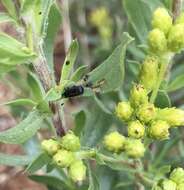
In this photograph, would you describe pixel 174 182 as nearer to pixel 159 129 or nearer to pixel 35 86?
pixel 159 129

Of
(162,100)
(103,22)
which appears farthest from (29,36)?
(103,22)

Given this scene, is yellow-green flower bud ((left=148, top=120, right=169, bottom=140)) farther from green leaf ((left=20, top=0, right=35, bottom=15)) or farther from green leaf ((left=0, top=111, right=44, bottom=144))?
green leaf ((left=20, top=0, right=35, bottom=15))

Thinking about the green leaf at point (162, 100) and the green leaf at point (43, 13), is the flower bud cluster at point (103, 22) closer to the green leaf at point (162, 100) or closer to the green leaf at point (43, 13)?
the green leaf at point (162, 100)

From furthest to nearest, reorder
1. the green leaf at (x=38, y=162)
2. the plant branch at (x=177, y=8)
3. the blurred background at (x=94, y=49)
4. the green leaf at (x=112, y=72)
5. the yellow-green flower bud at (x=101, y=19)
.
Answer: the yellow-green flower bud at (x=101, y=19)
the blurred background at (x=94, y=49)
the plant branch at (x=177, y=8)
the green leaf at (x=38, y=162)
the green leaf at (x=112, y=72)

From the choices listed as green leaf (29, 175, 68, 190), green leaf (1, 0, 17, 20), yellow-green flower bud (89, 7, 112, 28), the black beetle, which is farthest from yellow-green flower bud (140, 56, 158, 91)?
yellow-green flower bud (89, 7, 112, 28)

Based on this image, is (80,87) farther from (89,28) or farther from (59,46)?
(59,46)

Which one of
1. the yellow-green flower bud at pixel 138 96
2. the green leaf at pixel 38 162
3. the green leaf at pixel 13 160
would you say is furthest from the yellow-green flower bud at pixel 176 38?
the green leaf at pixel 13 160

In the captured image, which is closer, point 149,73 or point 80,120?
point 149,73
